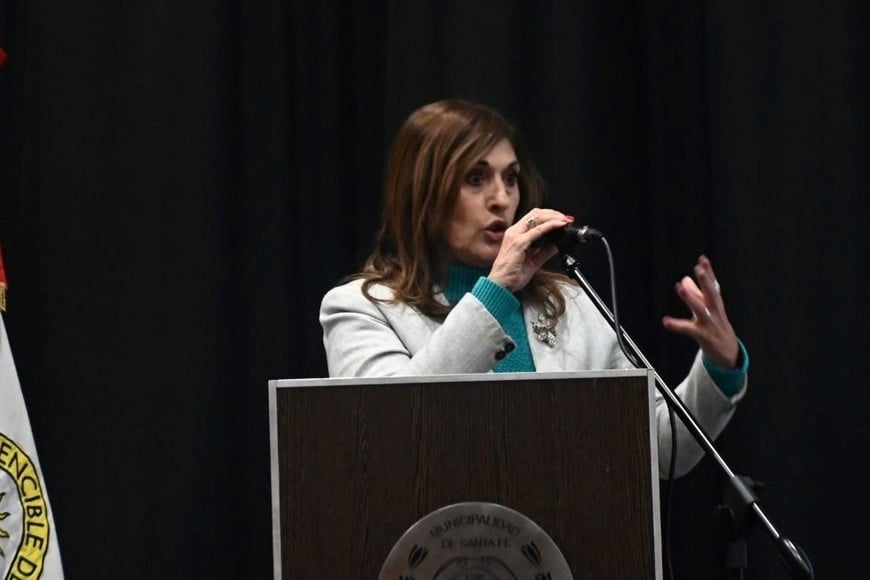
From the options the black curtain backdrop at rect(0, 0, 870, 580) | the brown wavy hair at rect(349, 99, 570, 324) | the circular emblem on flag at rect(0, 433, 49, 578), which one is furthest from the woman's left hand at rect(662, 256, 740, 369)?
the circular emblem on flag at rect(0, 433, 49, 578)

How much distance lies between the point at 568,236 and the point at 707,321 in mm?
241

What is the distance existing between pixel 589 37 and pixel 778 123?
46 centimetres

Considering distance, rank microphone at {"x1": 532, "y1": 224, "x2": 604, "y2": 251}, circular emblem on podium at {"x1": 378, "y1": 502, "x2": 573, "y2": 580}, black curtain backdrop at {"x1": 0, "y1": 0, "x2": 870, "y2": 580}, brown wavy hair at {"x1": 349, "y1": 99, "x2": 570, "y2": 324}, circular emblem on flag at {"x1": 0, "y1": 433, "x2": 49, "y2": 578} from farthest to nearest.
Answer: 1. black curtain backdrop at {"x1": 0, "y1": 0, "x2": 870, "y2": 580}
2. brown wavy hair at {"x1": 349, "y1": 99, "x2": 570, "y2": 324}
3. circular emblem on flag at {"x1": 0, "y1": 433, "x2": 49, "y2": 578}
4. microphone at {"x1": 532, "y1": 224, "x2": 604, "y2": 251}
5. circular emblem on podium at {"x1": 378, "y1": 502, "x2": 573, "y2": 580}

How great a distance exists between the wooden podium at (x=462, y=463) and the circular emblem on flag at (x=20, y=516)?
2.65 feet

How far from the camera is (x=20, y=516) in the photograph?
82.8 inches

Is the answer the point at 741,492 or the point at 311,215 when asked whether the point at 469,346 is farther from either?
the point at 311,215

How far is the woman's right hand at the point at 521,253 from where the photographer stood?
6.28ft

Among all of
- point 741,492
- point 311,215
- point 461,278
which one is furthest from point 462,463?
point 311,215

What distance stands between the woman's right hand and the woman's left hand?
0.23 meters

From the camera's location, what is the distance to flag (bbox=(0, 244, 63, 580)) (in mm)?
2090

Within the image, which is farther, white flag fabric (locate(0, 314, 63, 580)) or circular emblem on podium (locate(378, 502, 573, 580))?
white flag fabric (locate(0, 314, 63, 580))

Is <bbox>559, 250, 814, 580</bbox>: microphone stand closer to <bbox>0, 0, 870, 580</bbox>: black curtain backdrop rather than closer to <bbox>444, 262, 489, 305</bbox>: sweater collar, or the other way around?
<bbox>444, 262, 489, 305</bbox>: sweater collar

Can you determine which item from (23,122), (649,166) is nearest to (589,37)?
(649,166)

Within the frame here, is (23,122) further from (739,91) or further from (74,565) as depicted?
(739,91)
